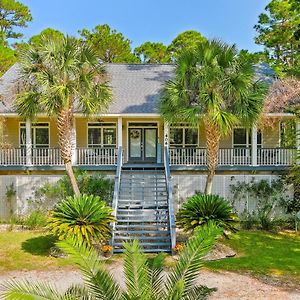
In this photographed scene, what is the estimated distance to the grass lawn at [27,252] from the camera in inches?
465

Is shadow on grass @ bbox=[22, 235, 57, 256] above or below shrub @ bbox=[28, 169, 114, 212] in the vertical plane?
below

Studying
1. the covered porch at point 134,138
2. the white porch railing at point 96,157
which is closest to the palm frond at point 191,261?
the white porch railing at point 96,157

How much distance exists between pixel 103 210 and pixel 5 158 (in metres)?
8.07

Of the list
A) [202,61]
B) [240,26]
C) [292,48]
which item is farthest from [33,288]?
[292,48]

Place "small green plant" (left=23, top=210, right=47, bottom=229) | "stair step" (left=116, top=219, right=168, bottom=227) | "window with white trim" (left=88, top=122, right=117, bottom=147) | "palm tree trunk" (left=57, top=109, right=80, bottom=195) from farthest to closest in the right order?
"window with white trim" (left=88, top=122, right=117, bottom=147), "small green plant" (left=23, top=210, right=47, bottom=229), "palm tree trunk" (left=57, top=109, right=80, bottom=195), "stair step" (left=116, top=219, right=168, bottom=227)

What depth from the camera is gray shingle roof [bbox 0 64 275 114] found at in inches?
754

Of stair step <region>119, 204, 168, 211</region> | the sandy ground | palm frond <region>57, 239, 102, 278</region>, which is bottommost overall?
the sandy ground

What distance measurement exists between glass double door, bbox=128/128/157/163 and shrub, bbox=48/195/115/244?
8570 millimetres

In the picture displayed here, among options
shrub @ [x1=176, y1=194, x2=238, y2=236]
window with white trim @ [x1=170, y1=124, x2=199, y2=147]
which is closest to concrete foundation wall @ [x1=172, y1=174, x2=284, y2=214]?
window with white trim @ [x1=170, y1=124, x2=199, y2=147]

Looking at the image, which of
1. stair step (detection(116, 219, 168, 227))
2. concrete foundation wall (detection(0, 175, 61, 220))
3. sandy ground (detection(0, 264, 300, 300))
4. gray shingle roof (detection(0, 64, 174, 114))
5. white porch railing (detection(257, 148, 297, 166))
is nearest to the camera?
sandy ground (detection(0, 264, 300, 300))

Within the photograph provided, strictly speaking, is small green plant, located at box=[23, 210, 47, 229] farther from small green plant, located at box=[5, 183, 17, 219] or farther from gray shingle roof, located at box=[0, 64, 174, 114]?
gray shingle roof, located at box=[0, 64, 174, 114]

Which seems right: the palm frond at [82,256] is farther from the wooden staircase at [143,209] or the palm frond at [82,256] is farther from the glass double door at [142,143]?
the glass double door at [142,143]

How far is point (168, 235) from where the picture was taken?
1429 cm

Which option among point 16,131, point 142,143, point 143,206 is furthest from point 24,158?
point 143,206
